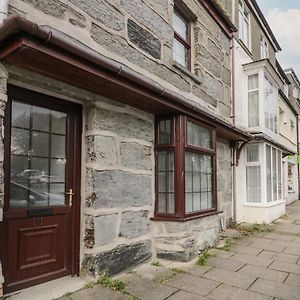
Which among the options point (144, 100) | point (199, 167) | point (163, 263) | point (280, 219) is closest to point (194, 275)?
point (163, 263)

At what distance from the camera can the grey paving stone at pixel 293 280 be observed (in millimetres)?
3828

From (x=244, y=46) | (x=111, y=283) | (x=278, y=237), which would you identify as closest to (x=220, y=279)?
(x=111, y=283)

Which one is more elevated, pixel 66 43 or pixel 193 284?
pixel 66 43

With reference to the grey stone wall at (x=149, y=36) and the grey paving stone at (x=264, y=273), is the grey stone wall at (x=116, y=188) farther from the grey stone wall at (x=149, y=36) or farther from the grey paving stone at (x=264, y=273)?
the grey paving stone at (x=264, y=273)

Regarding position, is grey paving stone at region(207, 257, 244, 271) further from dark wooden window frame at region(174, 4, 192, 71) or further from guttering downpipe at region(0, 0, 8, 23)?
guttering downpipe at region(0, 0, 8, 23)

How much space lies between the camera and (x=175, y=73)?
5.53 m

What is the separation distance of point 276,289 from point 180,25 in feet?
16.8

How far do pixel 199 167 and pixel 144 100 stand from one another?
6.74 ft

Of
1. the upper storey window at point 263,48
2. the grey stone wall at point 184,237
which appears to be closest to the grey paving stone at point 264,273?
the grey stone wall at point 184,237

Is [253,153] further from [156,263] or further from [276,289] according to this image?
[276,289]

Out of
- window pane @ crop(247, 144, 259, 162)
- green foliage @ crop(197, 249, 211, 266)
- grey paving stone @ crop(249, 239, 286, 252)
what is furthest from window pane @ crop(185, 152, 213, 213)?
window pane @ crop(247, 144, 259, 162)

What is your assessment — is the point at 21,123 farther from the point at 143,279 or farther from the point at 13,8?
the point at 143,279

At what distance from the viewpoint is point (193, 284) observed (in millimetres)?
3760

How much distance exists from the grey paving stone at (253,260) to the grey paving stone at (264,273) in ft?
0.75
